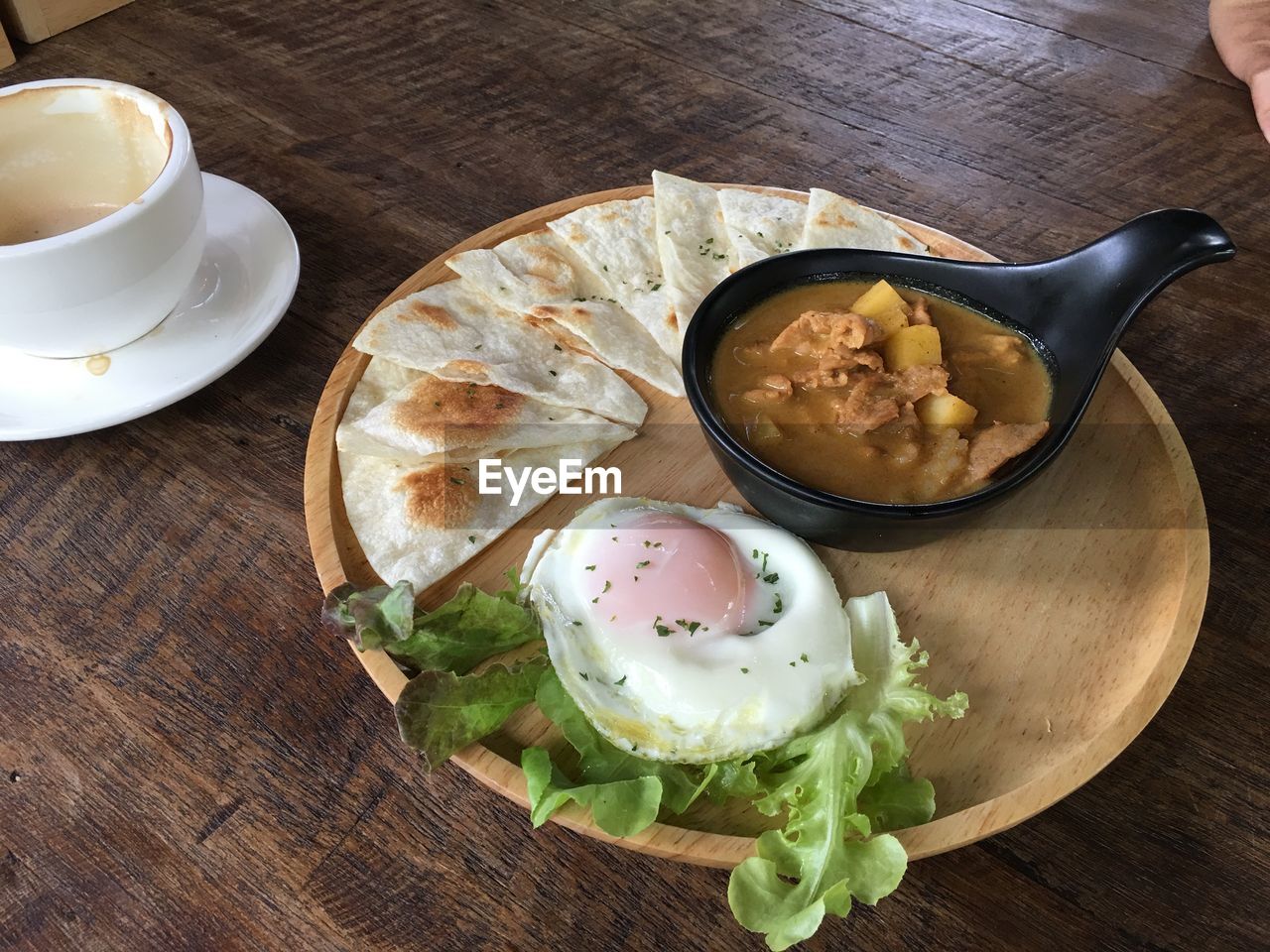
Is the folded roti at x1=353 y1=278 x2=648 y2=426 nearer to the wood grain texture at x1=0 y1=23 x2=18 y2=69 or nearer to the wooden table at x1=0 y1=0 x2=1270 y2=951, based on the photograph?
the wooden table at x1=0 y1=0 x2=1270 y2=951

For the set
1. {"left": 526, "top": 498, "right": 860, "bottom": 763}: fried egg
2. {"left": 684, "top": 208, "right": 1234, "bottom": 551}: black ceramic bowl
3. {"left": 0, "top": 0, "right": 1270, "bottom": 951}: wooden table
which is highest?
{"left": 684, "top": 208, "right": 1234, "bottom": 551}: black ceramic bowl

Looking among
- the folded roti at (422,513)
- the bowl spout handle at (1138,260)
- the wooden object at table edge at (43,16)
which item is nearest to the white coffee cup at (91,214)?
the folded roti at (422,513)

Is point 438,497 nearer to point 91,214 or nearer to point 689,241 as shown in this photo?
point 689,241

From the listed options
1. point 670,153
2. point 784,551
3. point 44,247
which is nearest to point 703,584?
point 784,551

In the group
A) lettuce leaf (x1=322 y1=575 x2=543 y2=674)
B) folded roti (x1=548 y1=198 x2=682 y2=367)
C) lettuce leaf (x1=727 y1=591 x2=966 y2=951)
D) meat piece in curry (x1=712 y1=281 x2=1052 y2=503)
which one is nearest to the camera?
lettuce leaf (x1=727 y1=591 x2=966 y2=951)

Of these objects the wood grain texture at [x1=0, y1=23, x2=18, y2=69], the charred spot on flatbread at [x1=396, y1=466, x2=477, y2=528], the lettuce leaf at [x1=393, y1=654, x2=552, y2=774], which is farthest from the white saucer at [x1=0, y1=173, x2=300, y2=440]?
the wood grain texture at [x1=0, y1=23, x2=18, y2=69]

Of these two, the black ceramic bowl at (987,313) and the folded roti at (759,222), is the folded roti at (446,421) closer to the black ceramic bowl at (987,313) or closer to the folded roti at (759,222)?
the black ceramic bowl at (987,313)
